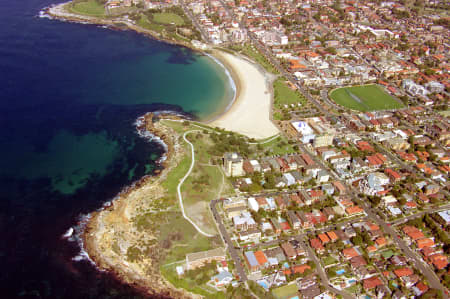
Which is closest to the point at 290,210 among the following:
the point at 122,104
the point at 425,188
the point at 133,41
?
the point at 425,188

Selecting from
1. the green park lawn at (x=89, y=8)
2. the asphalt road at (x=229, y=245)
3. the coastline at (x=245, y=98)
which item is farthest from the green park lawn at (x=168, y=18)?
the asphalt road at (x=229, y=245)

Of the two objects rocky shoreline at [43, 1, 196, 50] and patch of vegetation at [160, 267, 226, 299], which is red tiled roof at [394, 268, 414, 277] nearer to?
patch of vegetation at [160, 267, 226, 299]

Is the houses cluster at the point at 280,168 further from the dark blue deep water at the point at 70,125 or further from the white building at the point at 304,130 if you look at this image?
the dark blue deep water at the point at 70,125

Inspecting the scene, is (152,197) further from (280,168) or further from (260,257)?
(280,168)

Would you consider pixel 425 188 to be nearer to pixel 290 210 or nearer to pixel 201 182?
pixel 290 210

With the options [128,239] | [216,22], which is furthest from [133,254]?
[216,22]

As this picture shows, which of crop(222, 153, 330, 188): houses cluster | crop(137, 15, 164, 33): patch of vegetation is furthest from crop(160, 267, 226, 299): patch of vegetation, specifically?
crop(137, 15, 164, 33): patch of vegetation
